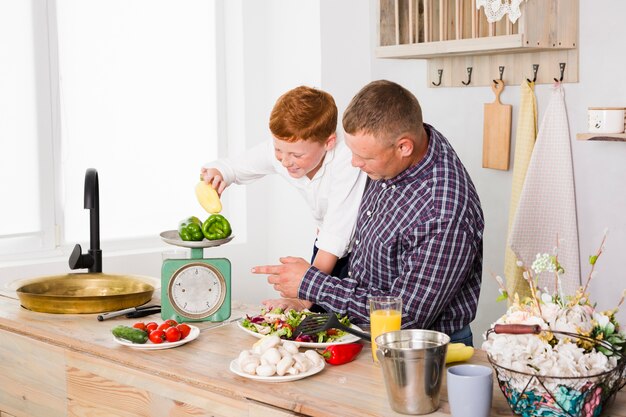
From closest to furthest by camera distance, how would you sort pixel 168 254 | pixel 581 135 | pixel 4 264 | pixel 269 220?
pixel 168 254 < pixel 581 135 < pixel 4 264 < pixel 269 220

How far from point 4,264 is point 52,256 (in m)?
0.27

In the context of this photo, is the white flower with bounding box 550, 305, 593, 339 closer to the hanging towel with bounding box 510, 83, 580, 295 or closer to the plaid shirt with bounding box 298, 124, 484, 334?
the plaid shirt with bounding box 298, 124, 484, 334

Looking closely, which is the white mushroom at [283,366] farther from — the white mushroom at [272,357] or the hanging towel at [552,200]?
the hanging towel at [552,200]

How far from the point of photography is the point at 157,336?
2.35 meters

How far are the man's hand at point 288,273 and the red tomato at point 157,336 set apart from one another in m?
0.33

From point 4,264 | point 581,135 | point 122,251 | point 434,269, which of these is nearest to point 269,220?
point 122,251

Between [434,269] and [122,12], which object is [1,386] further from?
[122,12]

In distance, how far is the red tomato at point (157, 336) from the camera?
2350 millimetres

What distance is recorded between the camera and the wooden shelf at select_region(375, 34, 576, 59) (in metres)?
3.30

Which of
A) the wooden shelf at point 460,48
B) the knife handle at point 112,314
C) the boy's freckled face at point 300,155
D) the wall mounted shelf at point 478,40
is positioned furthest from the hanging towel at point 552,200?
the knife handle at point 112,314

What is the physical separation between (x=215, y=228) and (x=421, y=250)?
0.66 meters

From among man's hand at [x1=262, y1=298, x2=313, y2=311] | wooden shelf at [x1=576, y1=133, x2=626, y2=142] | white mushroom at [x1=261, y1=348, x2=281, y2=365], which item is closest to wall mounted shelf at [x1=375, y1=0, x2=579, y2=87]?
wooden shelf at [x1=576, y1=133, x2=626, y2=142]

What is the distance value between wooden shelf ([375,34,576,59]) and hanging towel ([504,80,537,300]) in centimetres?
20

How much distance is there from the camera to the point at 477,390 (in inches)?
67.7
